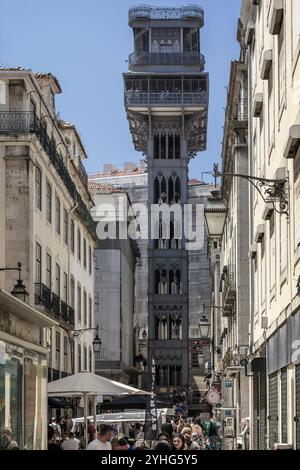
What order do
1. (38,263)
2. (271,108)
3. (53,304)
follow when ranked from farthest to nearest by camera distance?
(53,304)
(38,263)
(271,108)

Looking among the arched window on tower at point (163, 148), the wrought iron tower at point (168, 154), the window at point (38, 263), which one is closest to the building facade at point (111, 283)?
the wrought iron tower at point (168, 154)

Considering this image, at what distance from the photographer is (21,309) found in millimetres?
18219

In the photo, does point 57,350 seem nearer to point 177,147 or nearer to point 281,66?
point 281,66

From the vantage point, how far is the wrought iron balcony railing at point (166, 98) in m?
115

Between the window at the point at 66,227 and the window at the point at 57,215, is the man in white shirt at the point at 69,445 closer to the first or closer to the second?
the window at the point at 57,215

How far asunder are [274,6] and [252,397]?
12.7 m

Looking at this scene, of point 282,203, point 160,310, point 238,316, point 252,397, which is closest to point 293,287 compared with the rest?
point 282,203

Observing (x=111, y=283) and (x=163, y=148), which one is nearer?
(x=111, y=283)

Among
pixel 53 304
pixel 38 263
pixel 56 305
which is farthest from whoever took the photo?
pixel 56 305

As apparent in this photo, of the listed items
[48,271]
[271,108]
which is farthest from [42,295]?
[271,108]

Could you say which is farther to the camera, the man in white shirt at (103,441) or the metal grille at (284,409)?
the metal grille at (284,409)

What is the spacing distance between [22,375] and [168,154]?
325 ft

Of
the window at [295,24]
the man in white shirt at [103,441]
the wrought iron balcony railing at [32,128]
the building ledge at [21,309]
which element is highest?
the wrought iron balcony railing at [32,128]

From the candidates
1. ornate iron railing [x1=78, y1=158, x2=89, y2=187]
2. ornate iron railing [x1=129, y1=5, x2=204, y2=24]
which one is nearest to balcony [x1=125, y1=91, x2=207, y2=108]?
ornate iron railing [x1=129, y1=5, x2=204, y2=24]
